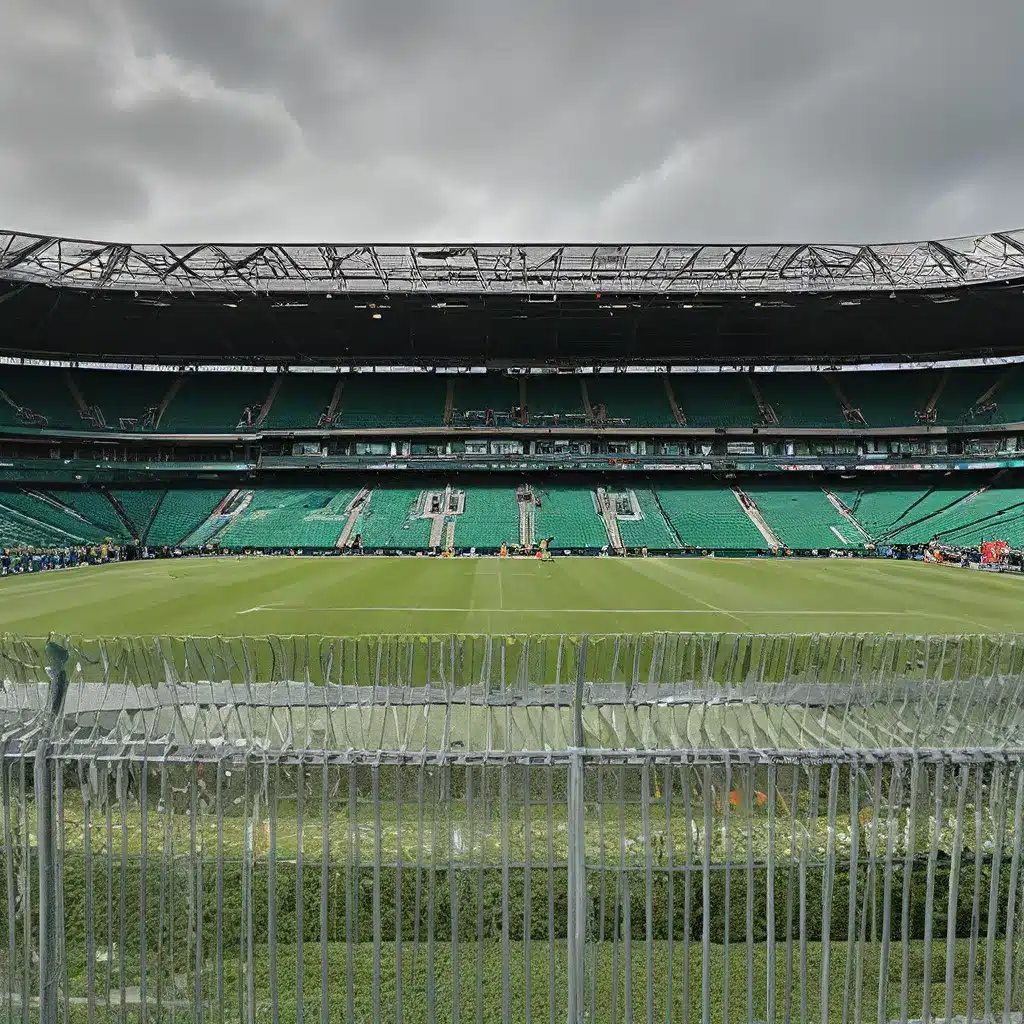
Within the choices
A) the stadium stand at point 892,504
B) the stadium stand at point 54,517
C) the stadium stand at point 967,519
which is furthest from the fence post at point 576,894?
the stadium stand at point 892,504

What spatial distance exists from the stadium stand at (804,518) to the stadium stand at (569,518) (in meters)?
11.1

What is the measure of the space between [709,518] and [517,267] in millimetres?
19727

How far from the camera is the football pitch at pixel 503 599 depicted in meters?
15.2

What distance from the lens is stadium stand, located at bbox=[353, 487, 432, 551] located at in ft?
123

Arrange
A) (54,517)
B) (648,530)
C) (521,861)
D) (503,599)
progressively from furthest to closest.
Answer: (648,530) → (54,517) → (503,599) → (521,861)

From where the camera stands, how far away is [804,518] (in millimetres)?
40156

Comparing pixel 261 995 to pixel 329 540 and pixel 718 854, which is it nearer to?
pixel 718 854

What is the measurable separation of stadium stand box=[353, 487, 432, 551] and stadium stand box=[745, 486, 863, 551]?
22.2 m

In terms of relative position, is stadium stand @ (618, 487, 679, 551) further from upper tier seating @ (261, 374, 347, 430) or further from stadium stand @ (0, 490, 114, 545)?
stadium stand @ (0, 490, 114, 545)

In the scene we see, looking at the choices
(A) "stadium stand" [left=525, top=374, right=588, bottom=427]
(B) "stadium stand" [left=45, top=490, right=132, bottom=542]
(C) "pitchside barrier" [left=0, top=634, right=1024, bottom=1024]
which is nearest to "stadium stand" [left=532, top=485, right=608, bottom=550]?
(A) "stadium stand" [left=525, top=374, right=588, bottom=427]

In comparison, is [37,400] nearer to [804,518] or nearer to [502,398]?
[502,398]

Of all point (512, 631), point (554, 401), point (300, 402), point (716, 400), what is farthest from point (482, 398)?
point (512, 631)

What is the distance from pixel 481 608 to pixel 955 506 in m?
36.3

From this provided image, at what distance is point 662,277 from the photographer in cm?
3562
